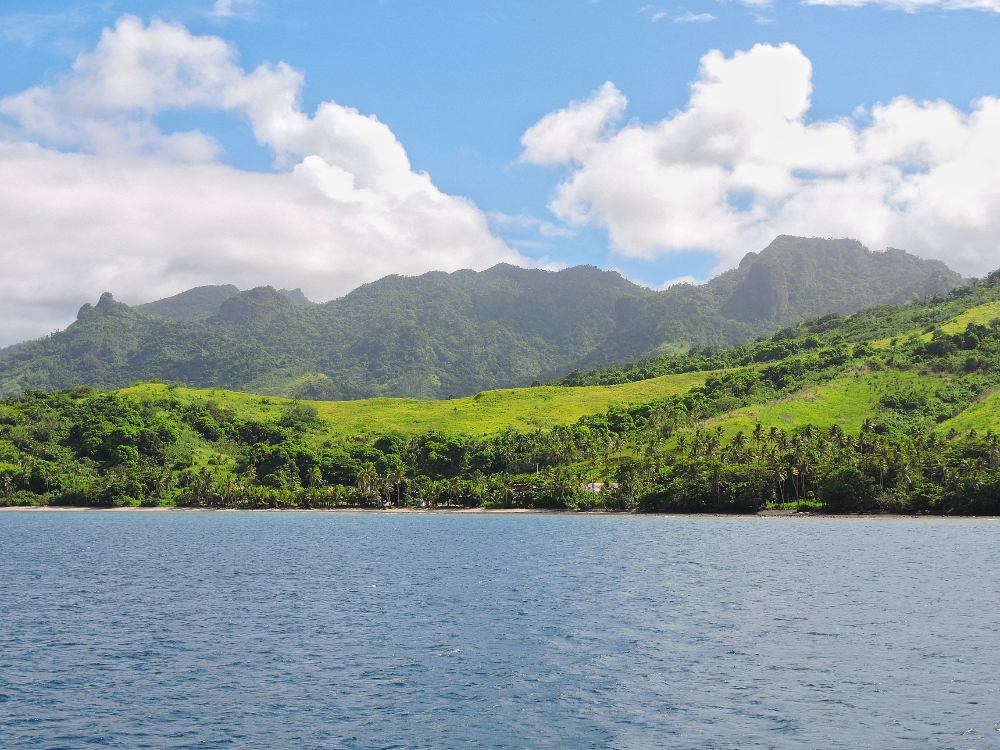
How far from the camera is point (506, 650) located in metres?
52.0

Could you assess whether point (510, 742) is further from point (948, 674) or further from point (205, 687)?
point (948, 674)

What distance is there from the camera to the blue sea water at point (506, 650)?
36.6m

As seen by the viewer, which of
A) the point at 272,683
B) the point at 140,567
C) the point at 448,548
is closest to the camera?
the point at 272,683

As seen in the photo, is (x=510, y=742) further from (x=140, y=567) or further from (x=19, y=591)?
(x=140, y=567)

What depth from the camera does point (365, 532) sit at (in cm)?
15012

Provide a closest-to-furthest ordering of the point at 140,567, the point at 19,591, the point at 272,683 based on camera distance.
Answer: the point at 272,683 < the point at 19,591 < the point at 140,567

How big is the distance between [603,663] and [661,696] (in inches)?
289

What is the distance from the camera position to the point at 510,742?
3488 centimetres

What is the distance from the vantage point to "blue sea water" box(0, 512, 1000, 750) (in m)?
36.6

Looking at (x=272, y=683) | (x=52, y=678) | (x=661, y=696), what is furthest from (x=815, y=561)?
(x=52, y=678)

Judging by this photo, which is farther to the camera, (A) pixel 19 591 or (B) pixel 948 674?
(A) pixel 19 591

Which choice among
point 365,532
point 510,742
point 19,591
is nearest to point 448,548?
point 365,532

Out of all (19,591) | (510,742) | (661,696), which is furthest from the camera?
(19,591)

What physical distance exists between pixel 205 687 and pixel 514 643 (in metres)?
18.4
